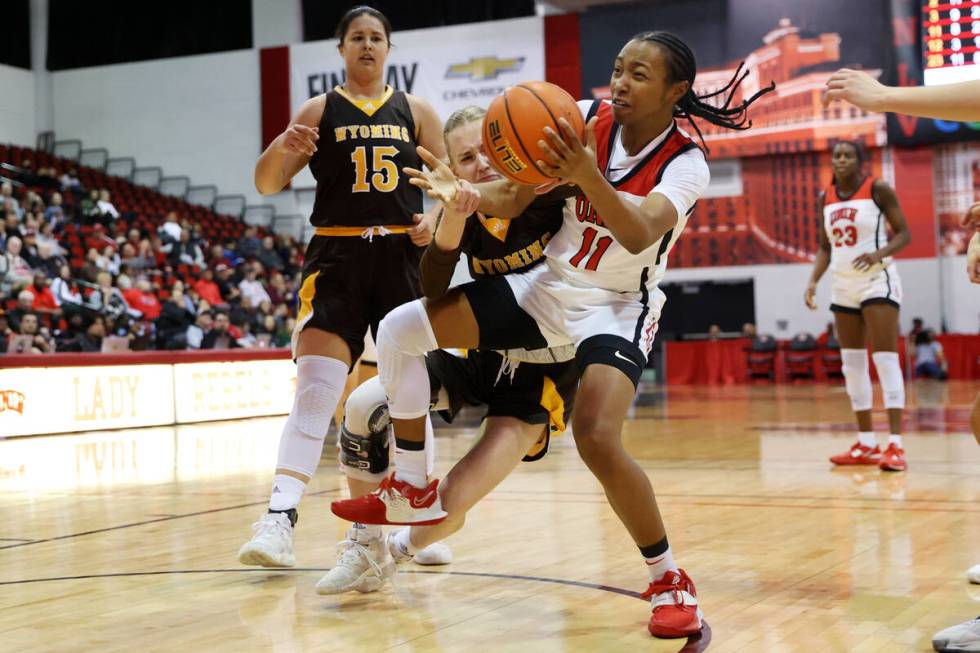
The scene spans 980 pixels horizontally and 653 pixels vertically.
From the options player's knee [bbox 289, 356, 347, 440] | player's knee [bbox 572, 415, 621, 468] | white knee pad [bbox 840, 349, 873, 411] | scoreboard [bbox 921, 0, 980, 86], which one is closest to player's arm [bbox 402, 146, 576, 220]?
player's knee [bbox 572, 415, 621, 468]

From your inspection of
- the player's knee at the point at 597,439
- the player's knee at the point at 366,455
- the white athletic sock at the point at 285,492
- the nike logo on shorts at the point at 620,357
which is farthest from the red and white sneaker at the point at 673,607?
the white athletic sock at the point at 285,492

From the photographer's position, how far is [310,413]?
13.6 ft

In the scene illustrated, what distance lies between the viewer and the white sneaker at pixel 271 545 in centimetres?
377

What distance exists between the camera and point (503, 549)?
14.9 ft

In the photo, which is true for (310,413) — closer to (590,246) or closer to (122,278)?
(590,246)

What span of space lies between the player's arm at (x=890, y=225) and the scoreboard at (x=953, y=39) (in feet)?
27.7

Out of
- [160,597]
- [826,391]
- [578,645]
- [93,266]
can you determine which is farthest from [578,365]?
[826,391]

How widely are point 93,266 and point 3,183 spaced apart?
366 centimetres

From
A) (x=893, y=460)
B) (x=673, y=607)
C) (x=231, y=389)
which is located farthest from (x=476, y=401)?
(x=231, y=389)

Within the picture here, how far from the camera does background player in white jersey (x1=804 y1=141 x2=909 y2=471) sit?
739cm

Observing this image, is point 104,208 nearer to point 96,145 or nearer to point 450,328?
point 96,145

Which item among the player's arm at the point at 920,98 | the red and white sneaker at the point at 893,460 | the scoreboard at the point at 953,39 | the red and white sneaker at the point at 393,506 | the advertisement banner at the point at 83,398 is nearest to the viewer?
the player's arm at the point at 920,98

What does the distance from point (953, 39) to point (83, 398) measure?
1222 cm

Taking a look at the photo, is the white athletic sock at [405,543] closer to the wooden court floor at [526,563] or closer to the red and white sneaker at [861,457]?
the wooden court floor at [526,563]
